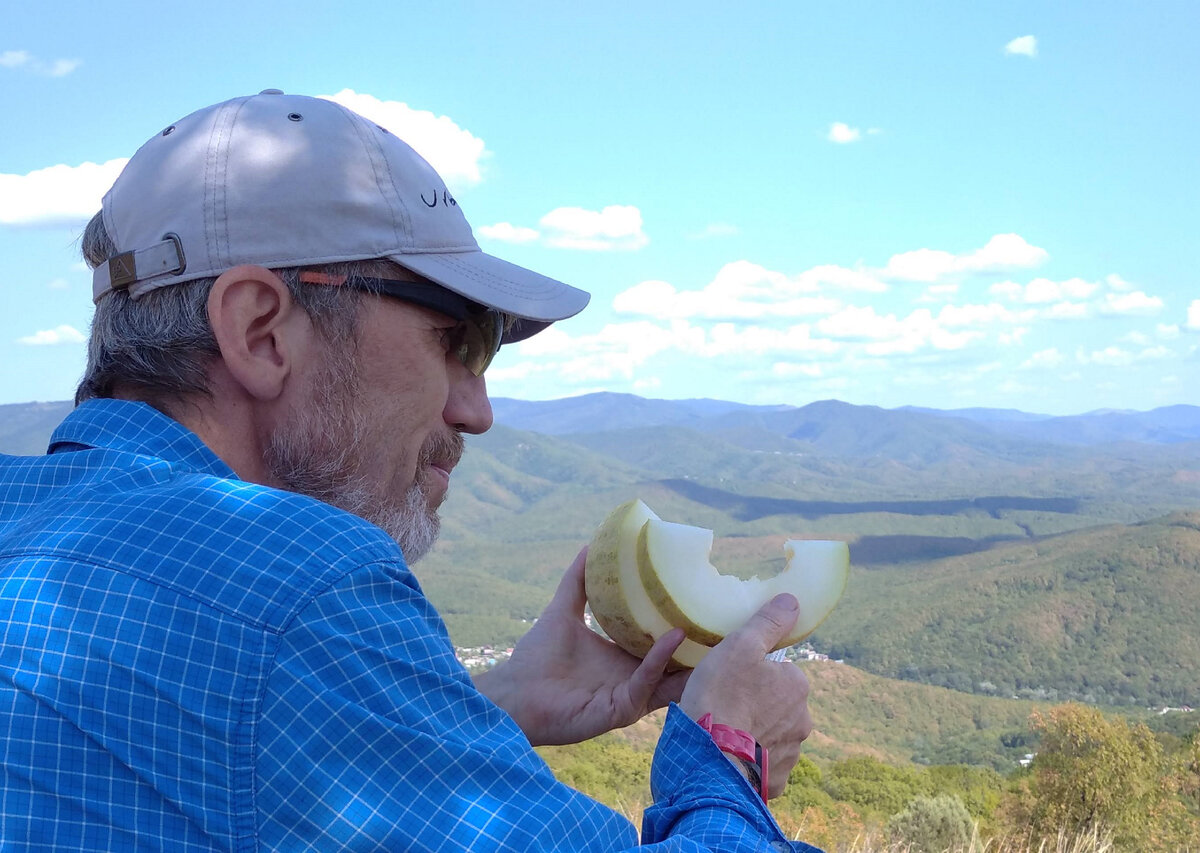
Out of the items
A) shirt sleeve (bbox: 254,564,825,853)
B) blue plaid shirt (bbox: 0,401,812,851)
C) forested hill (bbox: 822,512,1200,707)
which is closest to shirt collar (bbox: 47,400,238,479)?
blue plaid shirt (bbox: 0,401,812,851)

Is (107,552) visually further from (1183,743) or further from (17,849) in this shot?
(1183,743)

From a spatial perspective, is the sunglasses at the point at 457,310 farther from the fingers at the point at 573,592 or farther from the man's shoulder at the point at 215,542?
the fingers at the point at 573,592

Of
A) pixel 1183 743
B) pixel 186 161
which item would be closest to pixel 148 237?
pixel 186 161

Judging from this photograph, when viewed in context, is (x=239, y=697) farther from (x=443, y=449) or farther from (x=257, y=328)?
(x=443, y=449)

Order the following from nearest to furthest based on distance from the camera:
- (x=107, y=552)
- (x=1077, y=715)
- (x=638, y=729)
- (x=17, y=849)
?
(x=17, y=849), (x=107, y=552), (x=1077, y=715), (x=638, y=729)

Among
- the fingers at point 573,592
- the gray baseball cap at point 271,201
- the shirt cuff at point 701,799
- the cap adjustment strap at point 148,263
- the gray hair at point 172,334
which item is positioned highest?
the gray baseball cap at point 271,201

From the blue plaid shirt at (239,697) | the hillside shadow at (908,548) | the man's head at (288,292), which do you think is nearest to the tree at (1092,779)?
the man's head at (288,292)

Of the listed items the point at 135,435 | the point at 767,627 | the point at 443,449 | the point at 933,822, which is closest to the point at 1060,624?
the point at 933,822

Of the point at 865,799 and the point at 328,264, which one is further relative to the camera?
the point at 865,799
